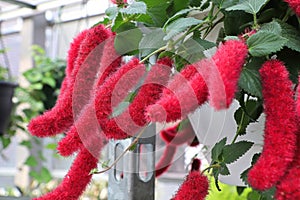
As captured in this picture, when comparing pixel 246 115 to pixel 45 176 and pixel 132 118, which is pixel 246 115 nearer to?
pixel 132 118

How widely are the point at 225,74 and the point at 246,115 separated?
0.14 meters

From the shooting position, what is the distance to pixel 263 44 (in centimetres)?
27

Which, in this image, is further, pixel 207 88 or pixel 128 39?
pixel 128 39

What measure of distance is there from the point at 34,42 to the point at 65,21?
0.16 m

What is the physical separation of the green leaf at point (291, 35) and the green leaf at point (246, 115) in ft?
0.19

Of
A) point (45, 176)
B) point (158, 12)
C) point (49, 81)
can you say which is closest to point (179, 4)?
point (158, 12)

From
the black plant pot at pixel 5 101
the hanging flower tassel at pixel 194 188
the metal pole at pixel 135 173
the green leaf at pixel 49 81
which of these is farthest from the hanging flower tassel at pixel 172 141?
the green leaf at pixel 49 81

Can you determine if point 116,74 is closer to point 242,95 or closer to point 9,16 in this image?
point 242,95

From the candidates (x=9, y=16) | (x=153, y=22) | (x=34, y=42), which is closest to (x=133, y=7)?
(x=153, y=22)

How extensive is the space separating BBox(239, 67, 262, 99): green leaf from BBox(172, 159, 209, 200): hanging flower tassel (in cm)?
6

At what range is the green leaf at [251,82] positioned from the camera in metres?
0.27

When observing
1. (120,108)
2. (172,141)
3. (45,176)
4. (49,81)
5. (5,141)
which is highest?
(120,108)

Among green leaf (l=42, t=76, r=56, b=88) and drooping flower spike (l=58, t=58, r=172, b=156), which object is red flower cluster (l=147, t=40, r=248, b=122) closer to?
drooping flower spike (l=58, t=58, r=172, b=156)

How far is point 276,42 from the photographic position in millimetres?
271
